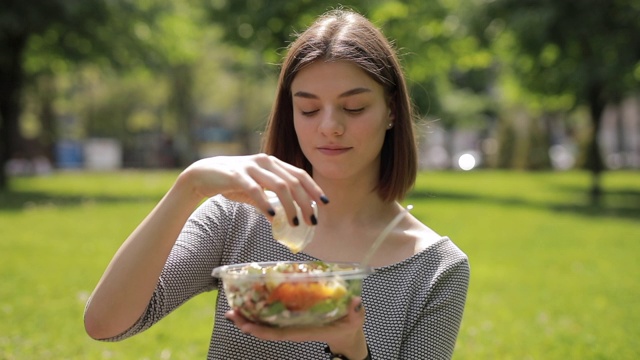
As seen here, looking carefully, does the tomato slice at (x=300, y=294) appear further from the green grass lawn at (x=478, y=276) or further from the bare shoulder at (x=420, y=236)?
the green grass lawn at (x=478, y=276)

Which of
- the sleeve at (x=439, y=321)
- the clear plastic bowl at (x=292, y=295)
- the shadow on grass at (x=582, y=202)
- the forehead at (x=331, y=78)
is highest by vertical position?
the forehead at (x=331, y=78)

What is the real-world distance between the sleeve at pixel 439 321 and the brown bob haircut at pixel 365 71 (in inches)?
13.6

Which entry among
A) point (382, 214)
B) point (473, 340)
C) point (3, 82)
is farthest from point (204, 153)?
point (382, 214)

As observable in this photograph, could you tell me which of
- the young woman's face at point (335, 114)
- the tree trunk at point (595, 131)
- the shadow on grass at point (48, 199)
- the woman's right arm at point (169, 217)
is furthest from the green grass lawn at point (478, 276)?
the woman's right arm at point (169, 217)

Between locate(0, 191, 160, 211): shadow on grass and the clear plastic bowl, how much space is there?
55.5ft

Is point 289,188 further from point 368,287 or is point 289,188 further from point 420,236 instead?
point 420,236

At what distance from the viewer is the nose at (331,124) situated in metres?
2.67

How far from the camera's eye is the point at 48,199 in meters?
21.2

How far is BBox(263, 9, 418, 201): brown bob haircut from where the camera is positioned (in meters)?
2.78

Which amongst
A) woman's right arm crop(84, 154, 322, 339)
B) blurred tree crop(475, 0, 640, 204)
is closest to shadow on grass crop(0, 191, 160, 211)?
blurred tree crop(475, 0, 640, 204)

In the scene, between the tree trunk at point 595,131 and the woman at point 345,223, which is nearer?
the woman at point 345,223

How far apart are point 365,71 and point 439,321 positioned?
0.75 meters

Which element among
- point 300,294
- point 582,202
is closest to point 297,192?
point 300,294

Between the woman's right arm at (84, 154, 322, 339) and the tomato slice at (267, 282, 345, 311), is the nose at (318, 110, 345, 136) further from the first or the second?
the tomato slice at (267, 282, 345, 311)
